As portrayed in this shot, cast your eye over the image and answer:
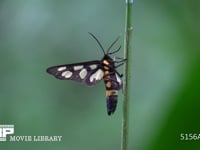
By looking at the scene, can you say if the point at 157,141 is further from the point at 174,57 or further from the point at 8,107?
the point at 8,107

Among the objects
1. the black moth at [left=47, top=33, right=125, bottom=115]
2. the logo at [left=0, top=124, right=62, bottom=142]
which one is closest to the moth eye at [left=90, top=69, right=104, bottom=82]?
the black moth at [left=47, top=33, right=125, bottom=115]

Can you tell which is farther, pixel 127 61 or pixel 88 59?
pixel 88 59

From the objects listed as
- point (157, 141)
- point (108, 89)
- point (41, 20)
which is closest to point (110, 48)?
point (108, 89)

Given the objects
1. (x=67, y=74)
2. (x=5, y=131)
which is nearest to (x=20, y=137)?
(x=5, y=131)

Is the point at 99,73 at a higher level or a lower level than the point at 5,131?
higher

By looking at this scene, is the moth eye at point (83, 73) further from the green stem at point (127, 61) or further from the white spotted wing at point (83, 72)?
the green stem at point (127, 61)

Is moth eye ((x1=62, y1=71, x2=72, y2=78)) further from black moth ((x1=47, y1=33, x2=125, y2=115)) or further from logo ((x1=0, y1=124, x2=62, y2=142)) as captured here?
logo ((x1=0, y1=124, x2=62, y2=142))

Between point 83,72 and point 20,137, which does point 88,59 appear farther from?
point 20,137
